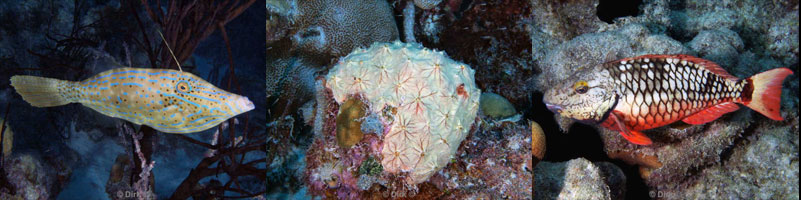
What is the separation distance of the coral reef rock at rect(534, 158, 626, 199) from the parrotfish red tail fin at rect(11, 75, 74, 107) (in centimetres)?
279

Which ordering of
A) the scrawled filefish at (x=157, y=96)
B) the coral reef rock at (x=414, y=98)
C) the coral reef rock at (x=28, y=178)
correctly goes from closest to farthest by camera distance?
the scrawled filefish at (x=157, y=96) → the coral reef rock at (x=414, y=98) → the coral reef rock at (x=28, y=178)

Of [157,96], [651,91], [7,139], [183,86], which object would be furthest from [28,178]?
[651,91]

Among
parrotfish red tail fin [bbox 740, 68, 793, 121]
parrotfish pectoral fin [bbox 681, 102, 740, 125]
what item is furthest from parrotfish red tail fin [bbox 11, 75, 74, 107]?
parrotfish red tail fin [bbox 740, 68, 793, 121]

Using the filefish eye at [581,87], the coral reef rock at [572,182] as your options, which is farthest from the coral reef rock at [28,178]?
the filefish eye at [581,87]

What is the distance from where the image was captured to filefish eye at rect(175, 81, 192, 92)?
5.67 feet

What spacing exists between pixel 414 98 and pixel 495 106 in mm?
892

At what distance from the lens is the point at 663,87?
6.84 ft

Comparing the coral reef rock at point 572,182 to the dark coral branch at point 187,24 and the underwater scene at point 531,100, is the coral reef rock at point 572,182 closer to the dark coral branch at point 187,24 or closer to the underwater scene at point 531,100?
the underwater scene at point 531,100

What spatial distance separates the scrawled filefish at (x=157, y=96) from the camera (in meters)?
1.71

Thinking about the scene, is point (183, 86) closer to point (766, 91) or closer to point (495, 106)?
point (495, 106)

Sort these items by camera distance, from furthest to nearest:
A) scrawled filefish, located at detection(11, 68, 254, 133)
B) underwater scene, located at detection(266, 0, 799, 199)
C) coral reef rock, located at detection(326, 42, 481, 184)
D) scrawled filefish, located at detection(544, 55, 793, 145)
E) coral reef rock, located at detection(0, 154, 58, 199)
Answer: coral reef rock, located at detection(0, 154, 58, 199) → scrawled filefish, located at detection(544, 55, 793, 145) → underwater scene, located at detection(266, 0, 799, 199) → coral reef rock, located at detection(326, 42, 481, 184) → scrawled filefish, located at detection(11, 68, 254, 133)

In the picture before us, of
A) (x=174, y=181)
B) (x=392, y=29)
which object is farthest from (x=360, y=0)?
(x=174, y=181)

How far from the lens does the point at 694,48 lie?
2693mm

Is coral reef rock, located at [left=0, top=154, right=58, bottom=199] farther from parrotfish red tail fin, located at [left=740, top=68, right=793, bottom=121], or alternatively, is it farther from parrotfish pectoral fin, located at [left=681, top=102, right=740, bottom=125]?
parrotfish red tail fin, located at [left=740, top=68, right=793, bottom=121]
